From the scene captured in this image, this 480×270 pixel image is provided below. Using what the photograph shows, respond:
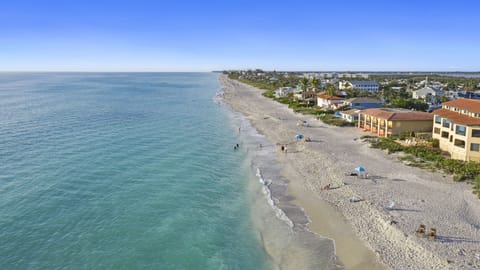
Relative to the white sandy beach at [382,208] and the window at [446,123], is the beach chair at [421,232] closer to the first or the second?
the white sandy beach at [382,208]

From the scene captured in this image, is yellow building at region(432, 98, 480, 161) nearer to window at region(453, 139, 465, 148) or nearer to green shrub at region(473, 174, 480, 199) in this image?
window at region(453, 139, 465, 148)

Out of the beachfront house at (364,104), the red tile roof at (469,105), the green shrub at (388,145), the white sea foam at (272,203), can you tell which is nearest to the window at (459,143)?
the red tile roof at (469,105)

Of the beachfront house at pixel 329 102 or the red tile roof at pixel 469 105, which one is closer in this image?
the red tile roof at pixel 469 105

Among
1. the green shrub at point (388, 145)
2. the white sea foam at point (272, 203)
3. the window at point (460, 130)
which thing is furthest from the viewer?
the green shrub at point (388, 145)

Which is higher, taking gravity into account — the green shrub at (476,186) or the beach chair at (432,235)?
the green shrub at (476,186)

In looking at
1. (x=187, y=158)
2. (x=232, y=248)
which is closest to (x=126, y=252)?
(x=232, y=248)

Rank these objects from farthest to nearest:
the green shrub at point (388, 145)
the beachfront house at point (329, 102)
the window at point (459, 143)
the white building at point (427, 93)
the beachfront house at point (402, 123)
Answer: the white building at point (427, 93) → the beachfront house at point (329, 102) → the beachfront house at point (402, 123) → the green shrub at point (388, 145) → the window at point (459, 143)

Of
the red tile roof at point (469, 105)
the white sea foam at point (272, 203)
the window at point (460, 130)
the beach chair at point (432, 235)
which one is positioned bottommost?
the white sea foam at point (272, 203)
